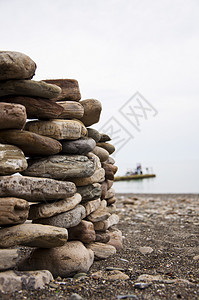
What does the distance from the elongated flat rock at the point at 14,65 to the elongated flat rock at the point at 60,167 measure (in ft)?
4.62

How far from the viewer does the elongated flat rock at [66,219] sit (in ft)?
17.0

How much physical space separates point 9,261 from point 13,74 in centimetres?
272

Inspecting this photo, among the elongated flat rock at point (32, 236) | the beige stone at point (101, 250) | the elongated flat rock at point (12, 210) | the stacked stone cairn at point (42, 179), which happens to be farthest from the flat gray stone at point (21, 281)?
the beige stone at point (101, 250)

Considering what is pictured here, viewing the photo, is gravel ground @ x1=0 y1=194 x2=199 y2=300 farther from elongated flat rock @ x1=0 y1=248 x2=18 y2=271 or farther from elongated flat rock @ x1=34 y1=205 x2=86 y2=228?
elongated flat rock @ x1=34 y1=205 x2=86 y2=228

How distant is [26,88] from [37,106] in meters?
0.35

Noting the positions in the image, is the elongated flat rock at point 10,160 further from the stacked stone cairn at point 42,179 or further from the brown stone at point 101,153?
the brown stone at point 101,153

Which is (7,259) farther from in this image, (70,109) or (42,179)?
(70,109)

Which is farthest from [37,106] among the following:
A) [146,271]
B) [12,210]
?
[146,271]

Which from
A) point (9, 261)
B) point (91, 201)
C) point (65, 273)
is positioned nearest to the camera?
point (9, 261)

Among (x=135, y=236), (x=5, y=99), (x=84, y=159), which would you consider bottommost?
(x=135, y=236)

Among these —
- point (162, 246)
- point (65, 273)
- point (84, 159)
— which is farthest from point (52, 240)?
point (162, 246)

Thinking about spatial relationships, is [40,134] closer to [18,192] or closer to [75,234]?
[18,192]

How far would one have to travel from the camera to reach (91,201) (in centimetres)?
644

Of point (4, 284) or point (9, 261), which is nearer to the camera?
point (4, 284)
